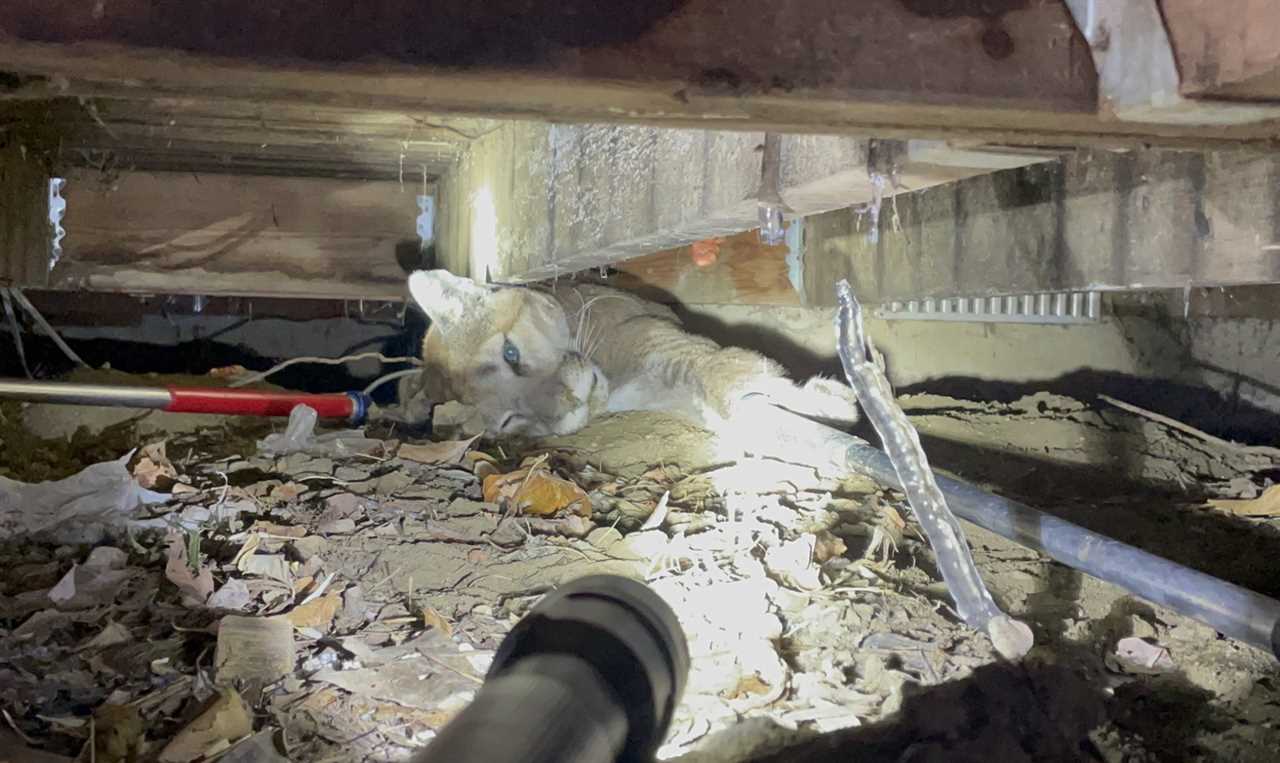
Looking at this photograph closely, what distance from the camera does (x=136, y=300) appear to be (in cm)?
643

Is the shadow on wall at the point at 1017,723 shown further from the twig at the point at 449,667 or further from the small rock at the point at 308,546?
the small rock at the point at 308,546

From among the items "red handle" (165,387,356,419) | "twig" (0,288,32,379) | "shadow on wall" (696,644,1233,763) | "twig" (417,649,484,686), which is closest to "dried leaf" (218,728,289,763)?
"twig" (417,649,484,686)

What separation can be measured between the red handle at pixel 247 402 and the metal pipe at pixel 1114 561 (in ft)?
9.40

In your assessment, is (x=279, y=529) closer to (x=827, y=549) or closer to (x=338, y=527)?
(x=338, y=527)

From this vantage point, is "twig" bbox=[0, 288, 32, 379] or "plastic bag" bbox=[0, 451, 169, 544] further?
"twig" bbox=[0, 288, 32, 379]

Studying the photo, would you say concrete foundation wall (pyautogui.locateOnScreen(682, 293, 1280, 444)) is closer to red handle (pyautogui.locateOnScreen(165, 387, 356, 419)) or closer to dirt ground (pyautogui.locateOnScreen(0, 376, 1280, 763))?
dirt ground (pyautogui.locateOnScreen(0, 376, 1280, 763))

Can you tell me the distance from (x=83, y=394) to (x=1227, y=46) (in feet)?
14.4

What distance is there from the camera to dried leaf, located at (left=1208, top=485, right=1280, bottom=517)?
284 centimetres

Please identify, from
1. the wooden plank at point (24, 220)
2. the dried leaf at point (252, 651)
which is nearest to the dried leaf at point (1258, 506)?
the dried leaf at point (252, 651)

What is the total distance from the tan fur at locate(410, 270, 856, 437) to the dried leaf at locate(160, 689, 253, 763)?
8.41ft

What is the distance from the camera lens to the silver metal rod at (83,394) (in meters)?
3.95

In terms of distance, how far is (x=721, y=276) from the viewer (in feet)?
15.8

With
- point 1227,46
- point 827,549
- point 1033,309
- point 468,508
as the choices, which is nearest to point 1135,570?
point 827,549

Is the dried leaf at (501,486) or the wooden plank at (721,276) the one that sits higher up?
the wooden plank at (721,276)
